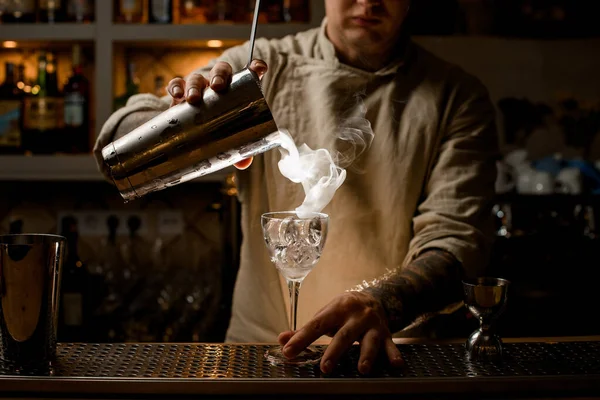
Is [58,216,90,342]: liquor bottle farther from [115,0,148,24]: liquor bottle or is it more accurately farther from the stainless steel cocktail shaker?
the stainless steel cocktail shaker

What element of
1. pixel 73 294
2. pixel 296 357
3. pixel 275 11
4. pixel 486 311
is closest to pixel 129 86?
pixel 275 11

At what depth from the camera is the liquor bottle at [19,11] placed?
2.59 meters

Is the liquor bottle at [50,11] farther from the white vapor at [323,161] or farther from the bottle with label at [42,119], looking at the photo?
the white vapor at [323,161]

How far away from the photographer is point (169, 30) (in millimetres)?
2486

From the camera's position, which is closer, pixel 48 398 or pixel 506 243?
pixel 48 398

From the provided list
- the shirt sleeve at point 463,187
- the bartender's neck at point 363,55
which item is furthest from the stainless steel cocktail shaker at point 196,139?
the bartender's neck at point 363,55

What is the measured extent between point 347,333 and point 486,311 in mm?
243

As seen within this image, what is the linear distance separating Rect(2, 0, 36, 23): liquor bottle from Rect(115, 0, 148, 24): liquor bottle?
322mm

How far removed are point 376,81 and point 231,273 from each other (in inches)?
42.8

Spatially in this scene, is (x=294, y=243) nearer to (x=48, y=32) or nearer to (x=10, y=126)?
(x=48, y=32)

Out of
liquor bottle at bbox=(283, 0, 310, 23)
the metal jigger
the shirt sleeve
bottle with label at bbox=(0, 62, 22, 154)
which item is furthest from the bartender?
bottle with label at bbox=(0, 62, 22, 154)

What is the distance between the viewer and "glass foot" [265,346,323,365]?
44.9 inches

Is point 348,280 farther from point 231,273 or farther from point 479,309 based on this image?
point 231,273

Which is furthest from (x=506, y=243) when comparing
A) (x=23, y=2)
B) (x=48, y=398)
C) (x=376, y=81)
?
(x=23, y=2)
